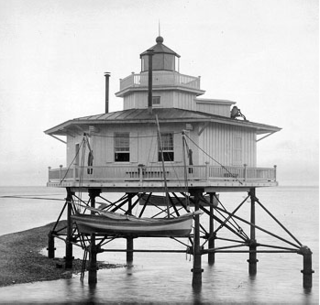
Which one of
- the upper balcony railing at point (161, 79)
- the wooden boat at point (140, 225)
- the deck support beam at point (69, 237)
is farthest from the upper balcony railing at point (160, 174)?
the upper balcony railing at point (161, 79)

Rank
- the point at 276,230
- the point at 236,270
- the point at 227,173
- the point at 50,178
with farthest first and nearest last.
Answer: the point at 276,230 < the point at 236,270 < the point at 50,178 < the point at 227,173

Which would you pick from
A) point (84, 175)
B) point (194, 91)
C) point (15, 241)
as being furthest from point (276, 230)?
point (84, 175)

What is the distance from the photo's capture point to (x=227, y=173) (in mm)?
28062

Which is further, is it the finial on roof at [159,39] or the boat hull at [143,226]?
the finial on roof at [159,39]

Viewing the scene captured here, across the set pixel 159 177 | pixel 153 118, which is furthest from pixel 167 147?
pixel 159 177

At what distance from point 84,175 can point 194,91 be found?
8090mm

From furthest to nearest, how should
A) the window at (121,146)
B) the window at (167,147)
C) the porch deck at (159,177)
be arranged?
the window at (121,146)
the window at (167,147)
the porch deck at (159,177)

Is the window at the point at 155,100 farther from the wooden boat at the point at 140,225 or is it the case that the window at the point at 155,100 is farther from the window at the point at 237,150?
the wooden boat at the point at 140,225

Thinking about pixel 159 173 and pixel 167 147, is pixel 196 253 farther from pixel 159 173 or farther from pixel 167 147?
pixel 167 147

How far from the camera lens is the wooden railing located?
26.7 meters

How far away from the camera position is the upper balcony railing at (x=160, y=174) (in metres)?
26.6

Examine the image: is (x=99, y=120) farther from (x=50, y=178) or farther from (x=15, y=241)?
(x=15, y=241)

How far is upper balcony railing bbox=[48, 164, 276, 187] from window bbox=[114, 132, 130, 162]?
120cm

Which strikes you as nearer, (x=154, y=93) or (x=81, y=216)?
(x=81, y=216)
